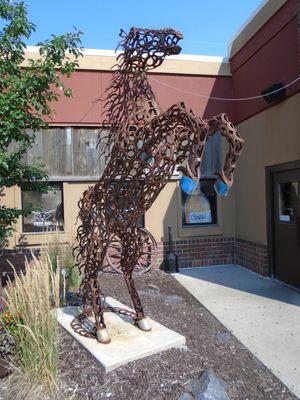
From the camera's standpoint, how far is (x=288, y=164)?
282 inches

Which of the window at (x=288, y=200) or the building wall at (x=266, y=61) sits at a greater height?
the building wall at (x=266, y=61)

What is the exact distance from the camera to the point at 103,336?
4.35 metres

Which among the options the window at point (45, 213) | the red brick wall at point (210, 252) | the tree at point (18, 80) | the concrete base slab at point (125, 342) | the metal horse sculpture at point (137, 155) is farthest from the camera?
the red brick wall at point (210, 252)

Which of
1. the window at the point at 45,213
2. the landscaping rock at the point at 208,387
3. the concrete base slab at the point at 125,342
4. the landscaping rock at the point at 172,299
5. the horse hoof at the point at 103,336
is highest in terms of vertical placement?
the window at the point at 45,213

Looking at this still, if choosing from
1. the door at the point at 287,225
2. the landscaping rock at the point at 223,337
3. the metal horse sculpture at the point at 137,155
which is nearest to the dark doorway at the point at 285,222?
the door at the point at 287,225

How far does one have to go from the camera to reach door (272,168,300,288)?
23.1ft

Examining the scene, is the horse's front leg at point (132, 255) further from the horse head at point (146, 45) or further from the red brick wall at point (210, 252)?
the red brick wall at point (210, 252)

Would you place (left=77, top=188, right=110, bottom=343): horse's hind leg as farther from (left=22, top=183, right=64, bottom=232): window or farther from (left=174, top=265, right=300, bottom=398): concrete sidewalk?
(left=22, top=183, right=64, bottom=232): window

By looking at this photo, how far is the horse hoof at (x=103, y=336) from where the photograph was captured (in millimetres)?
4340

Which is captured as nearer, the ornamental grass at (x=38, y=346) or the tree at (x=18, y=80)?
the ornamental grass at (x=38, y=346)

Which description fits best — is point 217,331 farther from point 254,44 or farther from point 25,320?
point 254,44

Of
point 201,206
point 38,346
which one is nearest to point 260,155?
point 201,206

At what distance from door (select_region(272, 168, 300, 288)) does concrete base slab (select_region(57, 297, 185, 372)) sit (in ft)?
10.3

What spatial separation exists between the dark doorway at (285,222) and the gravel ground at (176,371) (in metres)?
2.50
